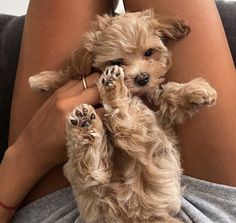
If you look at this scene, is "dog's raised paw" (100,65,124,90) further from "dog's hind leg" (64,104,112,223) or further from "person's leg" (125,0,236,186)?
"person's leg" (125,0,236,186)

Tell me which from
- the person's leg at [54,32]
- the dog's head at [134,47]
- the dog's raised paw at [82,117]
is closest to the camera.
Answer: the dog's raised paw at [82,117]

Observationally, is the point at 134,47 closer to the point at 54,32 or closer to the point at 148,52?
the point at 148,52

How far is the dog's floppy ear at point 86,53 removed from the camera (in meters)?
1.24

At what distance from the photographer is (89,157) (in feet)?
3.65

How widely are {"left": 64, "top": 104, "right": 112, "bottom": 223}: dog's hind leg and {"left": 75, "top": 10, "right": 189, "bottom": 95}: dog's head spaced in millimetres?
146

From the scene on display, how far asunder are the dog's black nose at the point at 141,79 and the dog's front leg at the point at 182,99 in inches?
2.1

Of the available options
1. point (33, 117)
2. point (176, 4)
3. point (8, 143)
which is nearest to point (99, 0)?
point (176, 4)

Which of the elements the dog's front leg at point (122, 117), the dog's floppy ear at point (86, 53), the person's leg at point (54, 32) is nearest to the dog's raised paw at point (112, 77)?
the dog's front leg at point (122, 117)

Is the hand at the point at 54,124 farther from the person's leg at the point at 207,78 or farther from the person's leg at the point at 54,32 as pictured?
the person's leg at the point at 207,78

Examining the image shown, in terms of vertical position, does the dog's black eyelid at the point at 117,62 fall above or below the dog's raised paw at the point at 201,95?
above

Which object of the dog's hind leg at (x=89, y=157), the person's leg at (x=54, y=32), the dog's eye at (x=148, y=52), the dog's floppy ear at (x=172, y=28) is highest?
the person's leg at (x=54, y=32)

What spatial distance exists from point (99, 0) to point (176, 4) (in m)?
0.22

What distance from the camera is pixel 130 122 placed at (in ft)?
3.73

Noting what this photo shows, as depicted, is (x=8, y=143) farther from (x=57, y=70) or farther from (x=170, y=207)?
(x=170, y=207)
